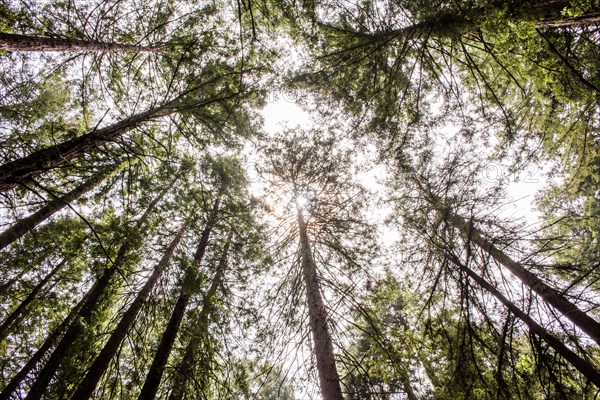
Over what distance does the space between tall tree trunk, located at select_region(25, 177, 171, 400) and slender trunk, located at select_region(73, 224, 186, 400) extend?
0.88m

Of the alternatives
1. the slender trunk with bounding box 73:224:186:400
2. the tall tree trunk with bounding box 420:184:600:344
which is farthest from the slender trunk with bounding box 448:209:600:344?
the slender trunk with bounding box 73:224:186:400

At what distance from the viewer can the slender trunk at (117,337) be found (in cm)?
477

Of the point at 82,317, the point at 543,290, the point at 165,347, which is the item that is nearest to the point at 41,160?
the point at 82,317

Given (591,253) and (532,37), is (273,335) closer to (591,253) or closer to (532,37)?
(532,37)

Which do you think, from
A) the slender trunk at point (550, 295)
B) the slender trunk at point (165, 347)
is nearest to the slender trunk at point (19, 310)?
the slender trunk at point (165, 347)

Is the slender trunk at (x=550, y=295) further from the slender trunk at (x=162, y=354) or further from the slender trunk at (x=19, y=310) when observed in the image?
the slender trunk at (x=19, y=310)

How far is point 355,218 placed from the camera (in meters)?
8.09

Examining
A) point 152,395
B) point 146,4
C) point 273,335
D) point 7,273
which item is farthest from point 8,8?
point 273,335

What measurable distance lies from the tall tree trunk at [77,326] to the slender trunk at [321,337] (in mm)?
4211

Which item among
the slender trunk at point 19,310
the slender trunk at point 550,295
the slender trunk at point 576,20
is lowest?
the slender trunk at point 550,295

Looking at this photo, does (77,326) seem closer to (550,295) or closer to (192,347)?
(192,347)

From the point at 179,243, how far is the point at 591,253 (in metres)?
14.4

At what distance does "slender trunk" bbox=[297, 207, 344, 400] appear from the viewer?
4520 mm

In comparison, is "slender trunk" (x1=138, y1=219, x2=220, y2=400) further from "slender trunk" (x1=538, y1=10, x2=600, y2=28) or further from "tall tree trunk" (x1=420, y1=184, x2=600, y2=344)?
"slender trunk" (x1=538, y1=10, x2=600, y2=28)
